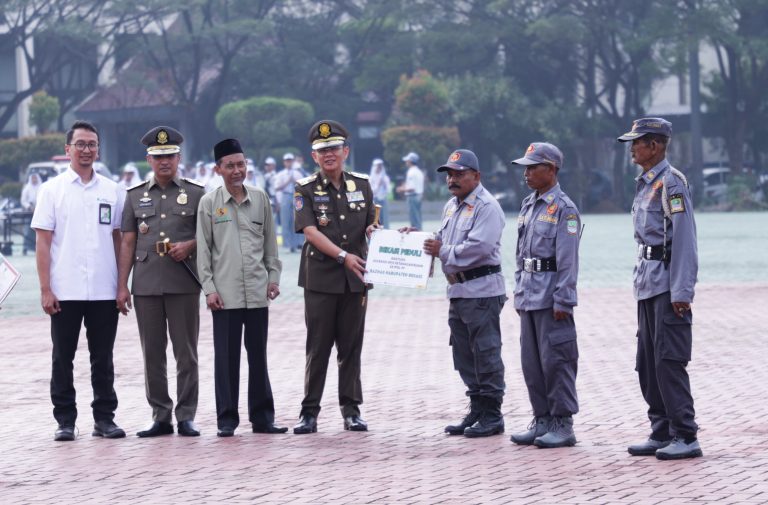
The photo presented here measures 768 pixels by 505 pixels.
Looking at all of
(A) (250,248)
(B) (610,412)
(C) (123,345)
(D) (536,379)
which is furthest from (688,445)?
(C) (123,345)

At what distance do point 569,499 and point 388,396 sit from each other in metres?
3.72

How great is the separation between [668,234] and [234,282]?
265 centimetres

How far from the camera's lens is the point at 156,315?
889 cm

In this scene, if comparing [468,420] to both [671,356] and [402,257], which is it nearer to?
[402,257]

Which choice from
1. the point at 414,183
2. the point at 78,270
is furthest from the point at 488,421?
the point at 414,183

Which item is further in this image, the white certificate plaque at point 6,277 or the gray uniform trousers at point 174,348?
the gray uniform trousers at point 174,348

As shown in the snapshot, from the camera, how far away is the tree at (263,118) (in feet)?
167

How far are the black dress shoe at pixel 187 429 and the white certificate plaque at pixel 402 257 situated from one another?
4.64 ft

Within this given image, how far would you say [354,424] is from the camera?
889 centimetres

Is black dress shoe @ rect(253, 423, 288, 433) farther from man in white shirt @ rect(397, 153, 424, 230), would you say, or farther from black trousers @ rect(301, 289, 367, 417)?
man in white shirt @ rect(397, 153, 424, 230)

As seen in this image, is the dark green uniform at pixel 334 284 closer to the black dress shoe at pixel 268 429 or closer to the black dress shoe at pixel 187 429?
the black dress shoe at pixel 268 429

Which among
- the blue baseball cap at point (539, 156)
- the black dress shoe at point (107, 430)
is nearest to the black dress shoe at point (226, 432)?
the black dress shoe at point (107, 430)

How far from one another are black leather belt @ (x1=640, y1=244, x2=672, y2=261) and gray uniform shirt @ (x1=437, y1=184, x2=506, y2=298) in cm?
111

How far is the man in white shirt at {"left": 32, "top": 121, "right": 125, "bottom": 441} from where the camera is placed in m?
8.77
